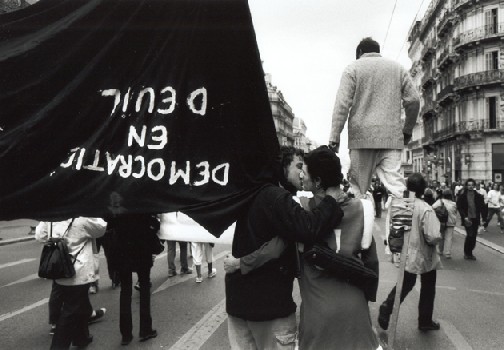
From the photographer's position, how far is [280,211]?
2865mm

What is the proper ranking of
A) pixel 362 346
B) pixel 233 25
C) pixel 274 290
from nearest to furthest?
pixel 233 25
pixel 362 346
pixel 274 290

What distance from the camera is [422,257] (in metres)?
6.22

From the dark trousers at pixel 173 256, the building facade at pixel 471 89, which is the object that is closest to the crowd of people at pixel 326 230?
the dark trousers at pixel 173 256

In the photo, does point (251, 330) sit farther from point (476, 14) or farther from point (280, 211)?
point (476, 14)

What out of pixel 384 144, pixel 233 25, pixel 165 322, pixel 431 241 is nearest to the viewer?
pixel 233 25

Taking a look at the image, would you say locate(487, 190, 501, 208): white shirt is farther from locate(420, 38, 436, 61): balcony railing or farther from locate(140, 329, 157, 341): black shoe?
locate(420, 38, 436, 61): balcony railing

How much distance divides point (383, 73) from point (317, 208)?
7.13ft

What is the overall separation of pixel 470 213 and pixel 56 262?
38.6 feet

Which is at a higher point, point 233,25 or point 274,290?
point 233,25

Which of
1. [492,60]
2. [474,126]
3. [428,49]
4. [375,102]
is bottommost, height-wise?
[375,102]

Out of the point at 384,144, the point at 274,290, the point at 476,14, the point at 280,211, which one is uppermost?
the point at 476,14

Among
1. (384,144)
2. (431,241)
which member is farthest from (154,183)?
(431,241)

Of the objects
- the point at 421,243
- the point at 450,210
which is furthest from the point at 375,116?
the point at 450,210

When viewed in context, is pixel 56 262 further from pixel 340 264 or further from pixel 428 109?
pixel 428 109
